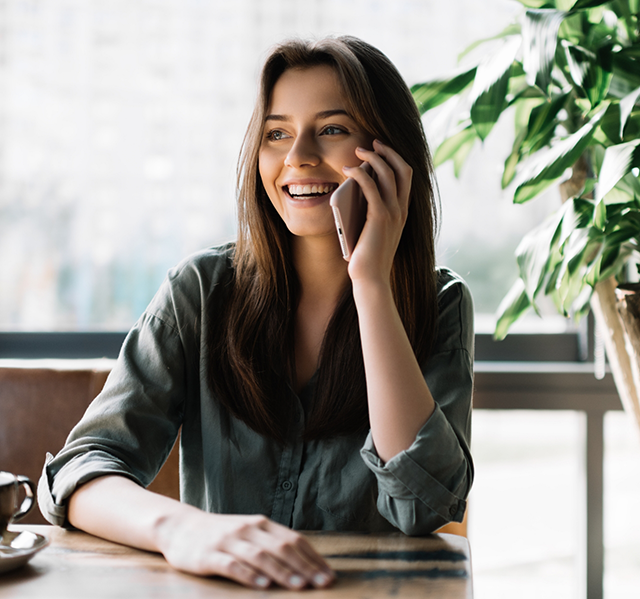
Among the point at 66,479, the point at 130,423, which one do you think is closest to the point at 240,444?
the point at 130,423

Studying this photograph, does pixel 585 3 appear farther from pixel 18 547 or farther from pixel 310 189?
pixel 18 547

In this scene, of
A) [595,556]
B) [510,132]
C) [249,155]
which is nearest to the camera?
[249,155]

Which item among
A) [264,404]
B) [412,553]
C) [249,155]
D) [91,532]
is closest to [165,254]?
[249,155]

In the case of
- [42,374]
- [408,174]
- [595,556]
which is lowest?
[595,556]

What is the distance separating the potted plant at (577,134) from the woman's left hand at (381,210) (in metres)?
0.30

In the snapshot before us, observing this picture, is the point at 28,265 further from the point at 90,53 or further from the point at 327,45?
the point at 327,45

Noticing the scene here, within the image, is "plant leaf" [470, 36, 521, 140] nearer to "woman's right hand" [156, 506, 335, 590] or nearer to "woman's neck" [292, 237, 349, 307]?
"woman's neck" [292, 237, 349, 307]

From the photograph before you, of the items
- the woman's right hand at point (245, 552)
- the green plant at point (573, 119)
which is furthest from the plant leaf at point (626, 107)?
the woman's right hand at point (245, 552)

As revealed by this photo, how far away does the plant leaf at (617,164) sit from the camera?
3.68 feet

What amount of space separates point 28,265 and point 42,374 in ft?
2.51

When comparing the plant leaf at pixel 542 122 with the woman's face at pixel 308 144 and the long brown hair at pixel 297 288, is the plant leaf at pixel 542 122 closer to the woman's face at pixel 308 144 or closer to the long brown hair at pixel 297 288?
the long brown hair at pixel 297 288

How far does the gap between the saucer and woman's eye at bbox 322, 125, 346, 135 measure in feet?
2.75

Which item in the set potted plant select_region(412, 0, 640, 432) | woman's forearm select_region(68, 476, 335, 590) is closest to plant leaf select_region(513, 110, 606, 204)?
potted plant select_region(412, 0, 640, 432)

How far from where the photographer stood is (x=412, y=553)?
2.67 feet
